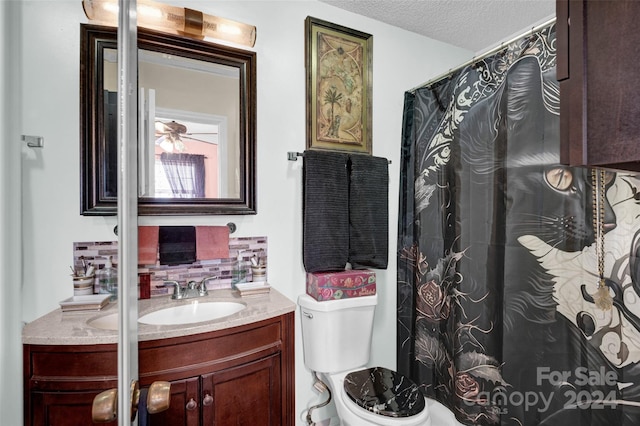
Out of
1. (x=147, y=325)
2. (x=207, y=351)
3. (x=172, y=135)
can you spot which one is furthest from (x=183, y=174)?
(x=207, y=351)

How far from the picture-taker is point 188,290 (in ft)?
4.86

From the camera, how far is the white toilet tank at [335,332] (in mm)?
1632

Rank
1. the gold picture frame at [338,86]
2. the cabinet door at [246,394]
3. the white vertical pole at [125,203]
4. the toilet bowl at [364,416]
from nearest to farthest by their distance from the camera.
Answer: the white vertical pole at [125,203]
the cabinet door at [246,394]
the toilet bowl at [364,416]
the gold picture frame at [338,86]

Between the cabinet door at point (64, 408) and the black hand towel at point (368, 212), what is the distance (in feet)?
4.26

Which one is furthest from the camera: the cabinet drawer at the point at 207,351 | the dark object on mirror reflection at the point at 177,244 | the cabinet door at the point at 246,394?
the dark object on mirror reflection at the point at 177,244

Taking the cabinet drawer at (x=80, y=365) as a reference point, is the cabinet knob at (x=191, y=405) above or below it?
below

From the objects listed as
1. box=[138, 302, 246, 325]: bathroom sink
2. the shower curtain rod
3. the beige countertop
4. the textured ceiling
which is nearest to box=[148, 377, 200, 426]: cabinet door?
the beige countertop

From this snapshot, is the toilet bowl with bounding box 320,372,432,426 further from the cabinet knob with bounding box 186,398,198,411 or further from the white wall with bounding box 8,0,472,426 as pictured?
the cabinet knob with bounding box 186,398,198,411

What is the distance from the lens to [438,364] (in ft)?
5.85

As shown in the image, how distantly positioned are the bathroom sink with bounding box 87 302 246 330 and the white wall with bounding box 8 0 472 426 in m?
0.35

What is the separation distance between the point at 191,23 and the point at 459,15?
5.21ft

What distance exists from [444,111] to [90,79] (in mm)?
1663

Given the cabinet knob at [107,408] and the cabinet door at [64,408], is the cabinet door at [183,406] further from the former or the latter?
the cabinet knob at [107,408]

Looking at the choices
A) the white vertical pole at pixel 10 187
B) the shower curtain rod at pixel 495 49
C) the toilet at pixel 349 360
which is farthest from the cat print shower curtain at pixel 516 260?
the white vertical pole at pixel 10 187
